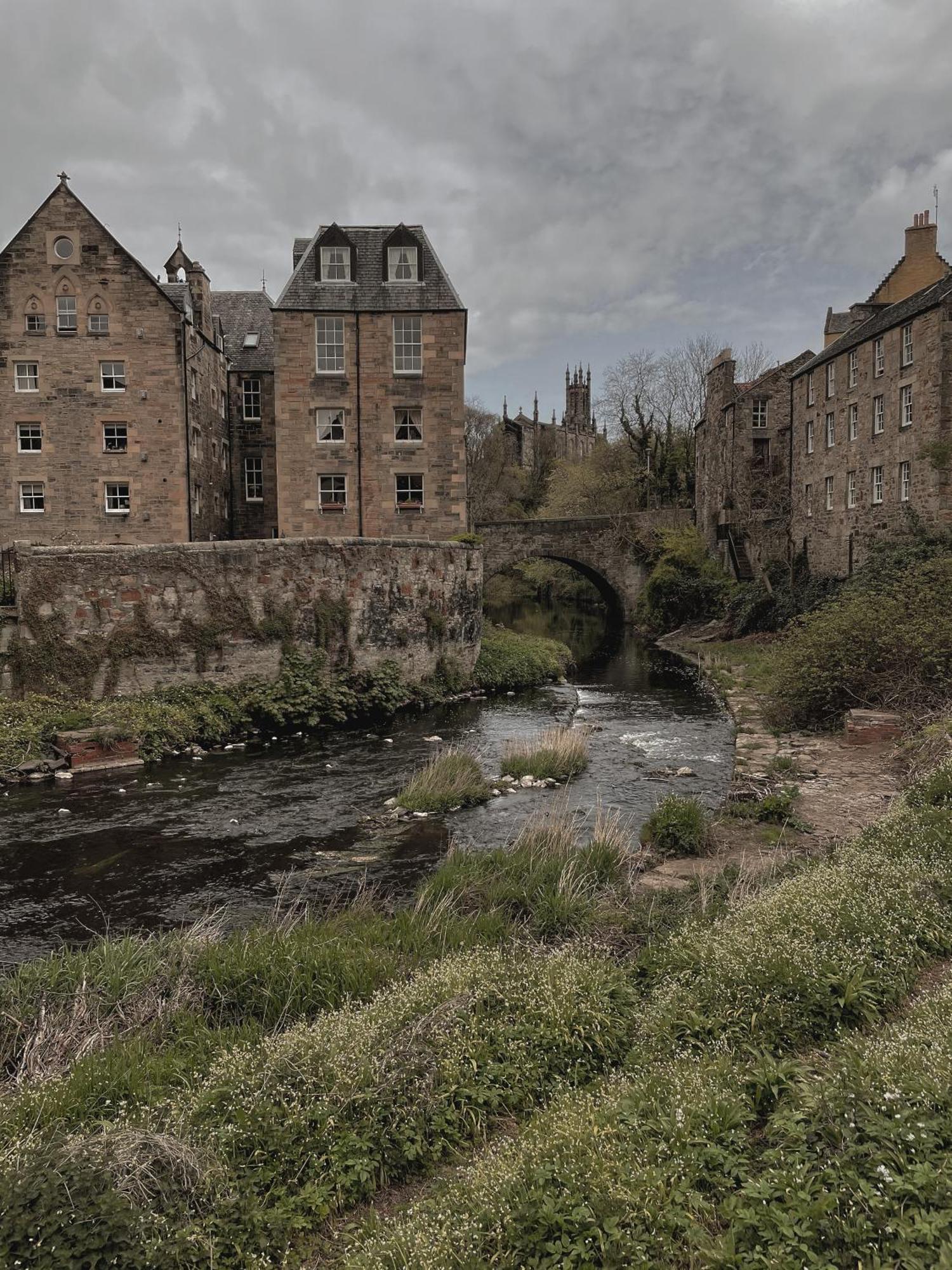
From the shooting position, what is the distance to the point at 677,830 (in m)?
10.9

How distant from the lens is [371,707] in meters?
22.0

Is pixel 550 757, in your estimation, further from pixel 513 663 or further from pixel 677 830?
pixel 513 663

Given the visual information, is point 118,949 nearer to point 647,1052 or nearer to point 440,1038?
point 440,1038

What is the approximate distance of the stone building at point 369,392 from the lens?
29469 mm

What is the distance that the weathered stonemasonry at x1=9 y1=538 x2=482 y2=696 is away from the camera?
1886 centimetres

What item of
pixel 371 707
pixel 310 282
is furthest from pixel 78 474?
pixel 371 707

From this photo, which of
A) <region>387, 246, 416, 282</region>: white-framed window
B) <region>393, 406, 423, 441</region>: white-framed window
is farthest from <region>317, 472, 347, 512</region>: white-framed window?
<region>387, 246, 416, 282</region>: white-framed window

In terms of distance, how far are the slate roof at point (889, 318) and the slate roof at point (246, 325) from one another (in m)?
23.1

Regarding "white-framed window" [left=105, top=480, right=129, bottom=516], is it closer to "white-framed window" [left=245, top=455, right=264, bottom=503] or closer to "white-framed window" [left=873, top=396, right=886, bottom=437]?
"white-framed window" [left=245, top=455, right=264, bottom=503]

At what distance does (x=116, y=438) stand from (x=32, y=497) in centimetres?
357

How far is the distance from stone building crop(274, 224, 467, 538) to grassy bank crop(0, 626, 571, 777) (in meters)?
7.88

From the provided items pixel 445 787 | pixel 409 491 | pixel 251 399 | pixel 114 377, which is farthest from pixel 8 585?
pixel 251 399

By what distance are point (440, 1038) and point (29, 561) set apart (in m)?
16.9

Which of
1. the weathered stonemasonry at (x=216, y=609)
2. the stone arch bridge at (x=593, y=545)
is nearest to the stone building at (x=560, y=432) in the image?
the stone arch bridge at (x=593, y=545)
